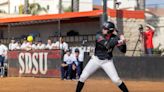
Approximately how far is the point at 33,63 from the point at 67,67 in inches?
110

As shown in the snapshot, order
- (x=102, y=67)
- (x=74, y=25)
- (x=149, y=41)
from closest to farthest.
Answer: (x=102, y=67) → (x=149, y=41) → (x=74, y=25)

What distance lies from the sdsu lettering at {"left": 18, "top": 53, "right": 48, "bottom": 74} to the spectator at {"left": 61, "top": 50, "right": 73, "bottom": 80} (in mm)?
1674

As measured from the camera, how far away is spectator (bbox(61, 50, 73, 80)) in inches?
916

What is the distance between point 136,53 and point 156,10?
8.12 m

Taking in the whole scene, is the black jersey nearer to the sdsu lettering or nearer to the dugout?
the dugout

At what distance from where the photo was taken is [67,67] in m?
23.5

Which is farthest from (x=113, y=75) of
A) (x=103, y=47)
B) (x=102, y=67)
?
(x=103, y=47)

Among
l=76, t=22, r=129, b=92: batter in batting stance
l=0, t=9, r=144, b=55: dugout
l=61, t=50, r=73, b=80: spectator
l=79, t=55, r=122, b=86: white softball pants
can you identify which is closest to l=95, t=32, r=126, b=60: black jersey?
l=76, t=22, r=129, b=92: batter in batting stance

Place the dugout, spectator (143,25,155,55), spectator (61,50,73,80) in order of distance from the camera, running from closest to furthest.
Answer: spectator (143,25,155,55)
spectator (61,50,73,80)
the dugout

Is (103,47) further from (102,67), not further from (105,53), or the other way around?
(102,67)

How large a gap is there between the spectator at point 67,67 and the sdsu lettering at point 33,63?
1.67 m

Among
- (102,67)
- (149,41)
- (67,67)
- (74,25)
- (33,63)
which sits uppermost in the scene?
(102,67)

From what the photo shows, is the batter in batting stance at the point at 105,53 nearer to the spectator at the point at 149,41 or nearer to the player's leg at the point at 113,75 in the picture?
the player's leg at the point at 113,75

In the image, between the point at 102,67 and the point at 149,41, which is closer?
the point at 102,67
